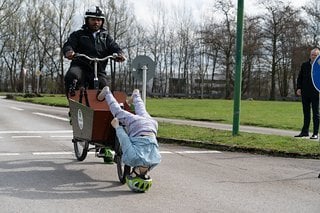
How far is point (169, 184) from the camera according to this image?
22.4ft

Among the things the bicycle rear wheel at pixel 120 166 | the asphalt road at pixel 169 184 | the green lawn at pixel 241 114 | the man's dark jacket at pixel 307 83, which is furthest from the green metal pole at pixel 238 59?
the bicycle rear wheel at pixel 120 166

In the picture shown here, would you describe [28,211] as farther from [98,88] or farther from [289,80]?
[289,80]

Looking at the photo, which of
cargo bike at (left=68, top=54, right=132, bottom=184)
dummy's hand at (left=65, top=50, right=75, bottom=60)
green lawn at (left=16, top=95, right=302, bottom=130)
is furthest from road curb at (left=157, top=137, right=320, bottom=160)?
green lawn at (left=16, top=95, right=302, bottom=130)

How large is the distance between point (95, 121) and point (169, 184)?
1.34 metres

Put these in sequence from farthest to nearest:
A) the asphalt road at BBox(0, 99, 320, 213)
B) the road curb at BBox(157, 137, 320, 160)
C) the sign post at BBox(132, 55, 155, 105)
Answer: the sign post at BBox(132, 55, 155, 105), the road curb at BBox(157, 137, 320, 160), the asphalt road at BBox(0, 99, 320, 213)

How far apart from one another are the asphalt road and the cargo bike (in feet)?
1.14

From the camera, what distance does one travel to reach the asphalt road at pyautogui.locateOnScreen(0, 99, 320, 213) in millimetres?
5617

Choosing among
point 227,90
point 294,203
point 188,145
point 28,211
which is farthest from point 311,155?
point 227,90

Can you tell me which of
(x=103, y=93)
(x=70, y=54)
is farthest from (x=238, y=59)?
(x=103, y=93)

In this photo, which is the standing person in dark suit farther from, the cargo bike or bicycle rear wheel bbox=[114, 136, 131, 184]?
bicycle rear wheel bbox=[114, 136, 131, 184]

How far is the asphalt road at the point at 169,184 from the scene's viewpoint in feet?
18.4

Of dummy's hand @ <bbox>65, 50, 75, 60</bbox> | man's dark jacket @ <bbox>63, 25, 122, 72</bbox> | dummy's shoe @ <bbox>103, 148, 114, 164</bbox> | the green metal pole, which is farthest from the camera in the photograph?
the green metal pole

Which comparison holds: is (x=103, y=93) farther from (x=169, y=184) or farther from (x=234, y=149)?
(x=234, y=149)

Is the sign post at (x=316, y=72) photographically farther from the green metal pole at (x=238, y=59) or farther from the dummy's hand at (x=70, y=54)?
the dummy's hand at (x=70, y=54)
